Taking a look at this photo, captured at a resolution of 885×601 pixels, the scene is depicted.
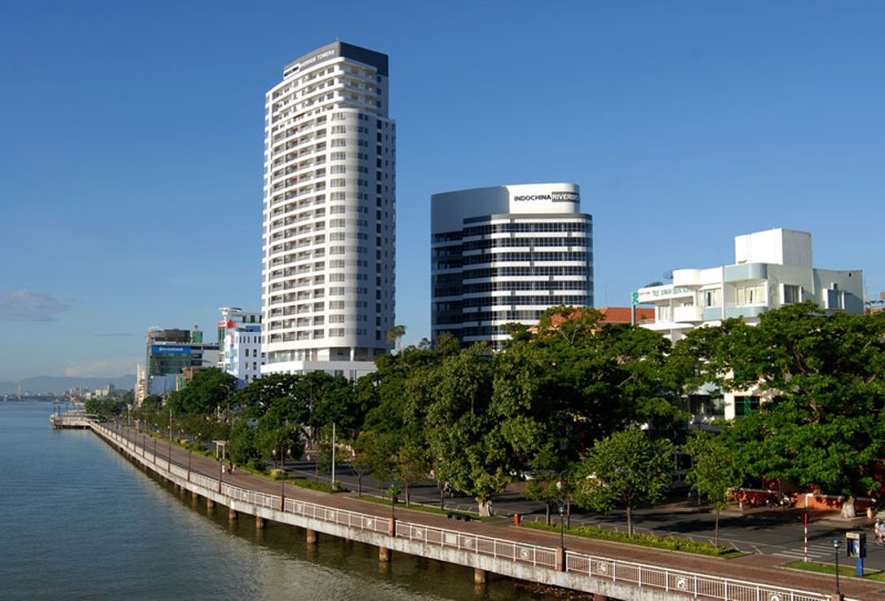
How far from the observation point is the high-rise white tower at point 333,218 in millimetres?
171000

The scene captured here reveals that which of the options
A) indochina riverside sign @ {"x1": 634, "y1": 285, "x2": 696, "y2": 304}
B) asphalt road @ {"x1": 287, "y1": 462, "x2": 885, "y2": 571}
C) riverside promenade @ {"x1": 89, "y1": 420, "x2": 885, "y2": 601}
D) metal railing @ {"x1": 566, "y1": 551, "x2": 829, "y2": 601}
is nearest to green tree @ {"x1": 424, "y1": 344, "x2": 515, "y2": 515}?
riverside promenade @ {"x1": 89, "y1": 420, "x2": 885, "y2": 601}

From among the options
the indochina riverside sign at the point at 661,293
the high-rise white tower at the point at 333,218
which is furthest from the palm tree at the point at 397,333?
the indochina riverside sign at the point at 661,293

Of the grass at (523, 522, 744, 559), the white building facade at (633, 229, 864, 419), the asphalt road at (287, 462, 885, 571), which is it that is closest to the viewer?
the grass at (523, 522, 744, 559)

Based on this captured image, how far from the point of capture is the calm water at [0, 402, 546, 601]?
49812 mm

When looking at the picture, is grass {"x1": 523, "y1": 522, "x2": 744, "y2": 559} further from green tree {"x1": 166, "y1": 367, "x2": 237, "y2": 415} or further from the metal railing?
green tree {"x1": 166, "y1": 367, "x2": 237, "y2": 415}

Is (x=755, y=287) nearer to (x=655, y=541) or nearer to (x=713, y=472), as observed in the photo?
(x=713, y=472)

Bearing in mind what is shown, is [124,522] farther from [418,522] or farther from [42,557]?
[418,522]

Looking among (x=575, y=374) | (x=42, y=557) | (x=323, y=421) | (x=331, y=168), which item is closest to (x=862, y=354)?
(x=575, y=374)

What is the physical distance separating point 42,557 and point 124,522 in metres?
15.4

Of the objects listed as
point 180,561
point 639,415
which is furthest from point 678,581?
point 180,561

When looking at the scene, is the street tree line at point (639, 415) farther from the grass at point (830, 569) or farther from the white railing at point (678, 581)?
the white railing at point (678, 581)

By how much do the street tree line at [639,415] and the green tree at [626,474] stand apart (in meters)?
0.08

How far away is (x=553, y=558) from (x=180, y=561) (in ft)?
89.3

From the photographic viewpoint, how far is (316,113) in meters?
178
